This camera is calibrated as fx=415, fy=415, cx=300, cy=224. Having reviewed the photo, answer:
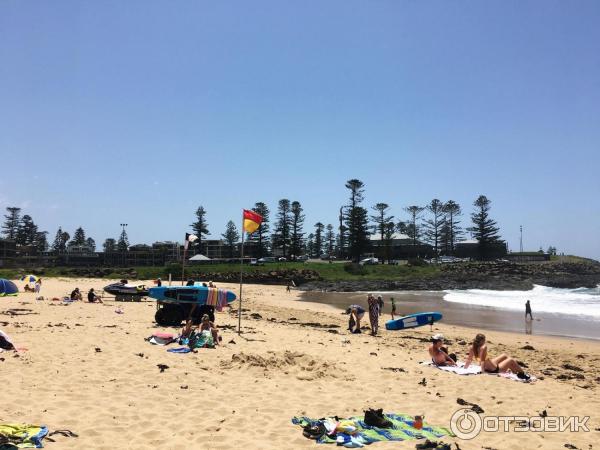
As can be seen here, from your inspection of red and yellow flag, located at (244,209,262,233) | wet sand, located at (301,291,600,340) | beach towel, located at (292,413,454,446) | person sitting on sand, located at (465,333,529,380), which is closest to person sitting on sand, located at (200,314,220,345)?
red and yellow flag, located at (244,209,262,233)

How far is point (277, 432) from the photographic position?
5.21 meters

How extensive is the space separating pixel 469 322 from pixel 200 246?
7751 centimetres

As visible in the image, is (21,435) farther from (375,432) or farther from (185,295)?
(185,295)

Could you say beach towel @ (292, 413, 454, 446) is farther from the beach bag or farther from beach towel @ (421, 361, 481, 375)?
the beach bag

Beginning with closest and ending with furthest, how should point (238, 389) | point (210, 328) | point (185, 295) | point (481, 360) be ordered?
point (238, 389) → point (481, 360) → point (210, 328) → point (185, 295)

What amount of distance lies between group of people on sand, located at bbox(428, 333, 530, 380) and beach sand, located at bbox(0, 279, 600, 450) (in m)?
0.38

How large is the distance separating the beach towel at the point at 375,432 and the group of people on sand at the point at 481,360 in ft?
12.2

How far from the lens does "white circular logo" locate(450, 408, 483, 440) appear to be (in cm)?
535

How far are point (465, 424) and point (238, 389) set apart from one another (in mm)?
3500

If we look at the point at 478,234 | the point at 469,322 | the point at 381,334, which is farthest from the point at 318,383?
the point at 478,234

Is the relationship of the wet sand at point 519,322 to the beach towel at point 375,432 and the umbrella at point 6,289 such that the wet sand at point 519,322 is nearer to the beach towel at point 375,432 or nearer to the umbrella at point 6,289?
the beach towel at point 375,432

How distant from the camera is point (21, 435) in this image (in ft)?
14.6

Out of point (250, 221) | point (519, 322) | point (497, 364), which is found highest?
A: point (250, 221)

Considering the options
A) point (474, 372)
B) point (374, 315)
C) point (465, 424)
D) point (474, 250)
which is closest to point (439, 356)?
point (474, 372)
